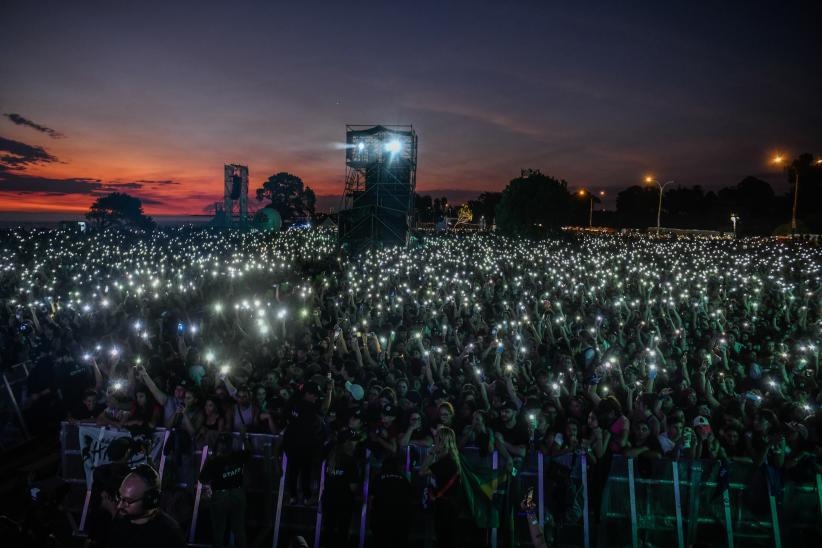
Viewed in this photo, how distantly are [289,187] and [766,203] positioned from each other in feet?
292

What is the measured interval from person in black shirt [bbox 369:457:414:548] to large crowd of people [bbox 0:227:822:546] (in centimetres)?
2

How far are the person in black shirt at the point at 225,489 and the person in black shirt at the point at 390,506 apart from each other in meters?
1.47

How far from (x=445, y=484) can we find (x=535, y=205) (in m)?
51.3

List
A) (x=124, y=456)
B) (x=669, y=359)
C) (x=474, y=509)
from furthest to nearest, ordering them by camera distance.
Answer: (x=669, y=359)
(x=474, y=509)
(x=124, y=456)

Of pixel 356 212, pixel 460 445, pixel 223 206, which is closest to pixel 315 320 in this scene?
pixel 460 445

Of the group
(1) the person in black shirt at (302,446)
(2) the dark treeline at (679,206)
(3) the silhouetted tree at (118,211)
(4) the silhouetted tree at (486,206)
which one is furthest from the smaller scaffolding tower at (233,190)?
(4) the silhouetted tree at (486,206)

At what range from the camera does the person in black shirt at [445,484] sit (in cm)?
486

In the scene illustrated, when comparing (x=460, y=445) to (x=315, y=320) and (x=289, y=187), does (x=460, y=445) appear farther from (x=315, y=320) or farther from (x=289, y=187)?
(x=289, y=187)

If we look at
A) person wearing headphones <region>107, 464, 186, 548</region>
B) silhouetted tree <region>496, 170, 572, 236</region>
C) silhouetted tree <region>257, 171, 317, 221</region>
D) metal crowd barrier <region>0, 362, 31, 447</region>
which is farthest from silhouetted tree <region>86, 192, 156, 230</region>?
person wearing headphones <region>107, 464, 186, 548</region>

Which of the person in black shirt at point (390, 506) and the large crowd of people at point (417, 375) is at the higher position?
the large crowd of people at point (417, 375)

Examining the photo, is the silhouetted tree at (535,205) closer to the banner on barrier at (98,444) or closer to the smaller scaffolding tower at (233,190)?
the smaller scaffolding tower at (233,190)

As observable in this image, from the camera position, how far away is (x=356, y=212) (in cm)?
4288

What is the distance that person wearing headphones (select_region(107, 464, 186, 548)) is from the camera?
9.95 ft

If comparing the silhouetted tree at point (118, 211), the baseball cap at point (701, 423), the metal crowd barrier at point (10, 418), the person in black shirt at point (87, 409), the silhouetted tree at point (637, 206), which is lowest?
the metal crowd barrier at point (10, 418)
